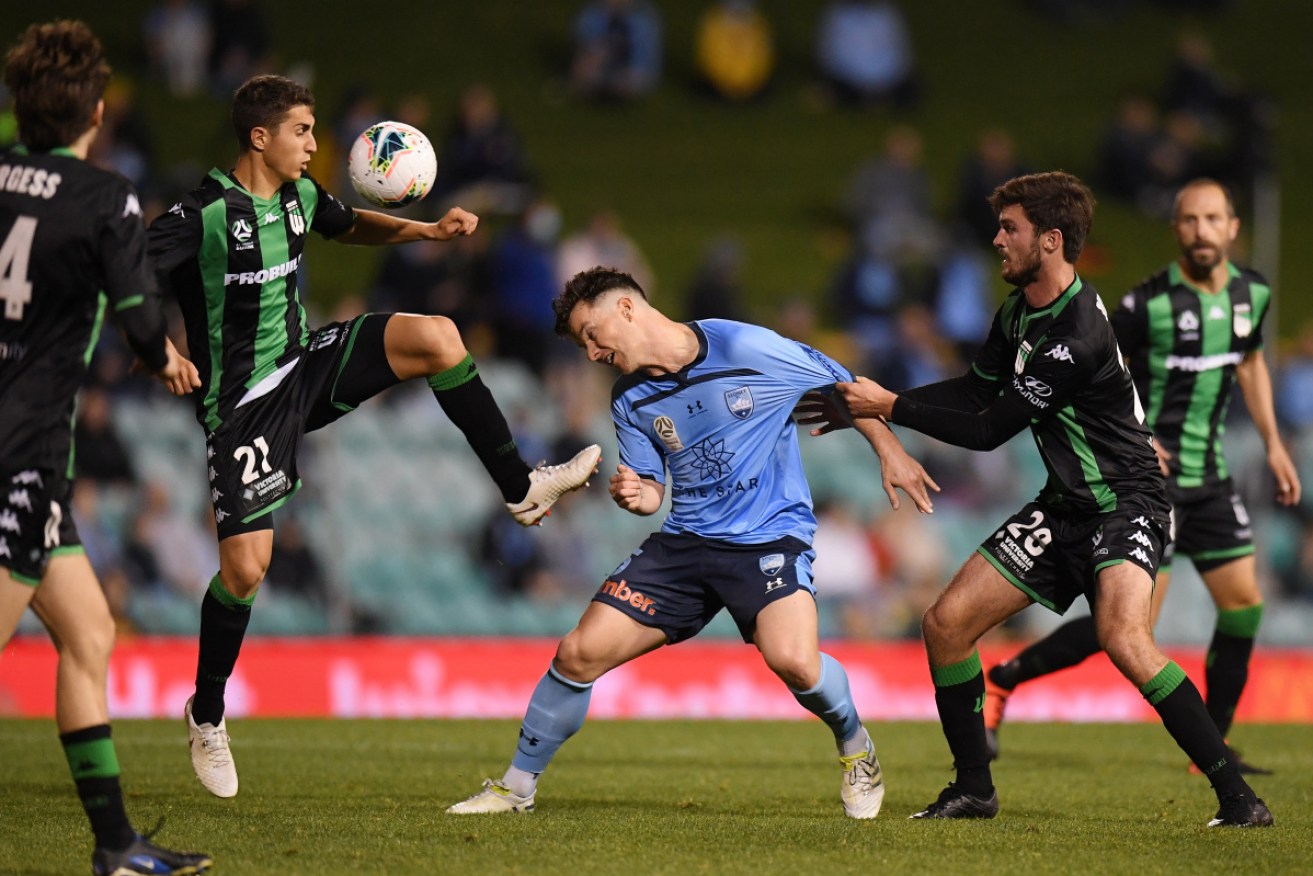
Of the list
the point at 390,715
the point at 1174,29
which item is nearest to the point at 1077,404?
the point at 390,715

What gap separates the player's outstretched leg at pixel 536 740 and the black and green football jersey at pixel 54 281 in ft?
7.08

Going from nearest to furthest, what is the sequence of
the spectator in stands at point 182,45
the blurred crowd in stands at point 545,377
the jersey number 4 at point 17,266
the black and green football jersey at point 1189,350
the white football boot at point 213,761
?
1. the jersey number 4 at point 17,266
2. the white football boot at point 213,761
3. the black and green football jersey at point 1189,350
4. the blurred crowd in stands at point 545,377
5. the spectator in stands at point 182,45

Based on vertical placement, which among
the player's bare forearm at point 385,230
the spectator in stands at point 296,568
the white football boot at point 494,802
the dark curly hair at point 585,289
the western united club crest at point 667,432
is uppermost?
the player's bare forearm at point 385,230

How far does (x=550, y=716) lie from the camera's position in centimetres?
660

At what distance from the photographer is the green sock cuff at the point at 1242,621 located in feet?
28.6

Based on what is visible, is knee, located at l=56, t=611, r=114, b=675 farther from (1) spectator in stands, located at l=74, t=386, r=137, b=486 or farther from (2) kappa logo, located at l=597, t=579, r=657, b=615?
(1) spectator in stands, located at l=74, t=386, r=137, b=486

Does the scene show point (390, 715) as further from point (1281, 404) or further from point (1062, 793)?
point (1281, 404)

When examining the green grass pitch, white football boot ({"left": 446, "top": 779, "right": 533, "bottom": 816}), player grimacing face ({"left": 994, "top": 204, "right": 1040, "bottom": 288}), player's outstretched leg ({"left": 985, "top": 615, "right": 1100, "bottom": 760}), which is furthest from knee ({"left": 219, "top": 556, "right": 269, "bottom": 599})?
player's outstretched leg ({"left": 985, "top": 615, "right": 1100, "bottom": 760})

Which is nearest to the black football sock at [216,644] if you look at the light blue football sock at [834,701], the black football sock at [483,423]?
the black football sock at [483,423]

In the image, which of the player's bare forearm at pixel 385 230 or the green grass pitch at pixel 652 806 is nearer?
the green grass pitch at pixel 652 806

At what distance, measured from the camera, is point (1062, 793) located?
25.1 feet

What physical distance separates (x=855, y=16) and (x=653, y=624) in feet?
54.2

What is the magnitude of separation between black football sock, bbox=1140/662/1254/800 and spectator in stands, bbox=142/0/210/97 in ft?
50.9

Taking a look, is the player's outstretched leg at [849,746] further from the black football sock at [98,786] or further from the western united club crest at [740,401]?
the black football sock at [98,786]
